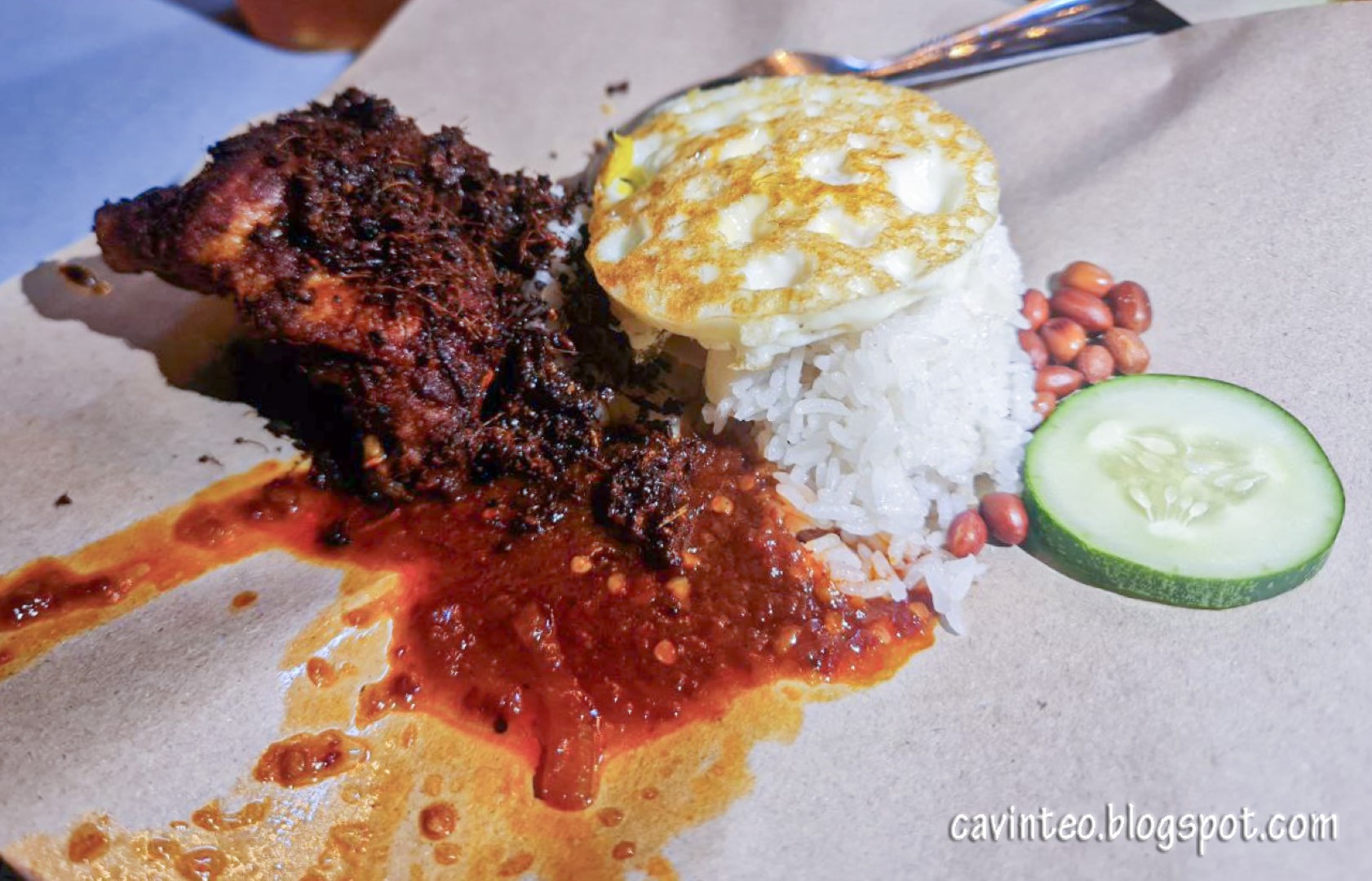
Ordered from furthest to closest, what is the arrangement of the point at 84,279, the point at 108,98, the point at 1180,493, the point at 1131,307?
the point at 108,98, the point at 84,279, the point at 1131,307, the point at 1180,493

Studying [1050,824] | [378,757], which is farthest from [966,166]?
[378,757]

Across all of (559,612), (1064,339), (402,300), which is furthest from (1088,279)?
(402,300)

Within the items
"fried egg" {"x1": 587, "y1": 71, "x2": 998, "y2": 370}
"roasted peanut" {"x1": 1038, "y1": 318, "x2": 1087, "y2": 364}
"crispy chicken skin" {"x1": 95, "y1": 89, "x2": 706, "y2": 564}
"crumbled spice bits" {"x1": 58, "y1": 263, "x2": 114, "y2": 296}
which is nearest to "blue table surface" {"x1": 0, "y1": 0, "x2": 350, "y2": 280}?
"crumbled spice bits" {"x1": 58, "y1": 263, "x2": 114, "y2": 296}

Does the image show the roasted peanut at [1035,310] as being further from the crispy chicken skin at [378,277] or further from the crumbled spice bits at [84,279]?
the crumbled spice bits at [84,279]

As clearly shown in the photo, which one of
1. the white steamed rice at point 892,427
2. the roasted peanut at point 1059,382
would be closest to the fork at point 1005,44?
the white steamed rice at point 892,427

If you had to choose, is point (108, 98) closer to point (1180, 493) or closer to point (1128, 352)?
point (1128, 352)

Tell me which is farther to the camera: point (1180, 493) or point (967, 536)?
point (967, 536)

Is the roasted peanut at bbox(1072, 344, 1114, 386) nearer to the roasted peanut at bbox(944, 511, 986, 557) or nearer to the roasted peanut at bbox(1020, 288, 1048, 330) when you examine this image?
the roasted peanut at bbox(1020, 288, 1048, 330)
